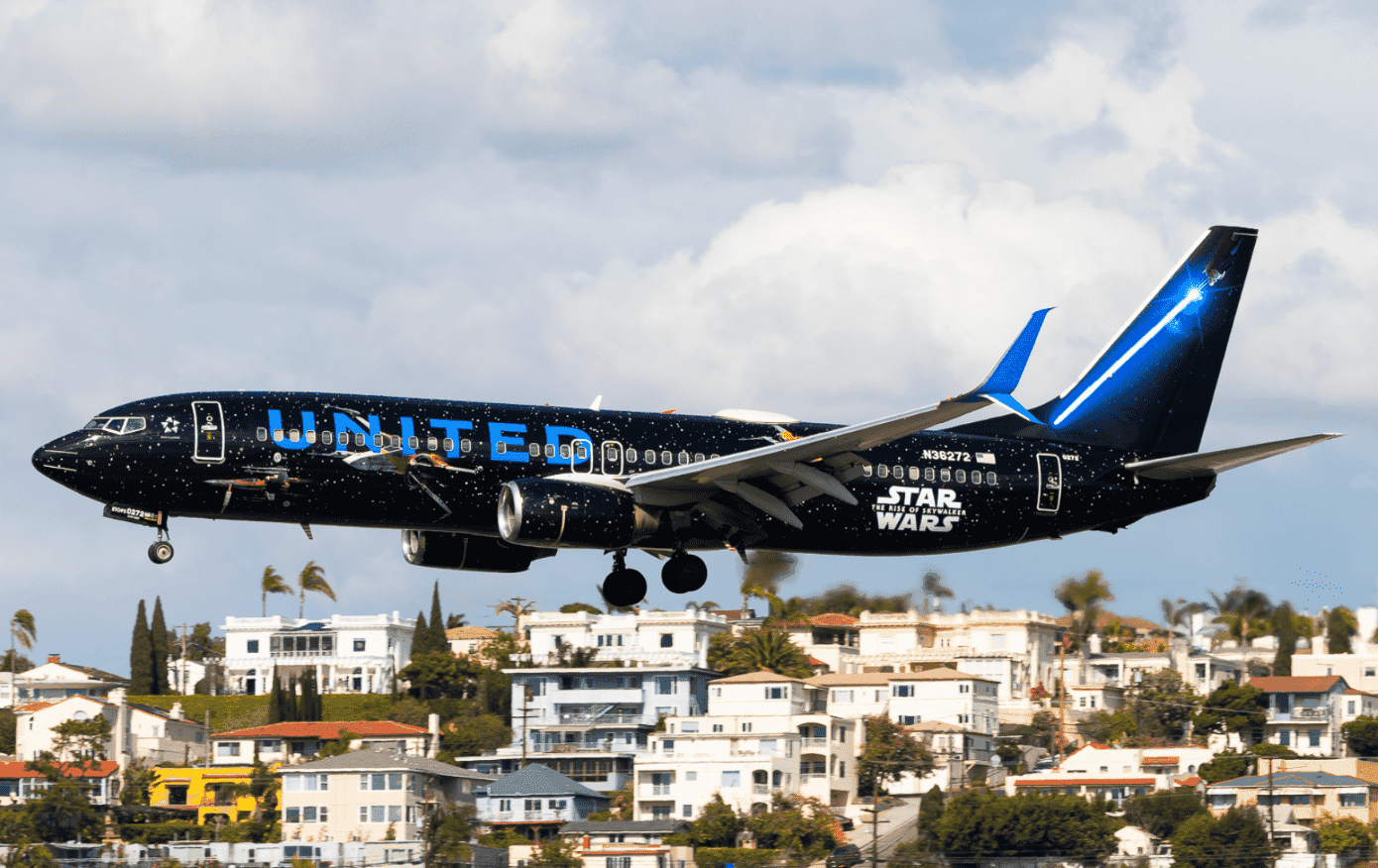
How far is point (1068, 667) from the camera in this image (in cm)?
18775

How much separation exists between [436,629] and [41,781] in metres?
62.8

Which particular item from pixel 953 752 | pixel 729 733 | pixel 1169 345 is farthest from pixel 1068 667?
pixel 1169 345

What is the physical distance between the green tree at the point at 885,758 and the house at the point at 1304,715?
121 ft

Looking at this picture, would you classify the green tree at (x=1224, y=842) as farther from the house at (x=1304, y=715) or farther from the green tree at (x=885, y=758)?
the house at (x=1304, y=715)

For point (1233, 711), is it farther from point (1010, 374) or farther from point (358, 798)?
point (1010, 374)

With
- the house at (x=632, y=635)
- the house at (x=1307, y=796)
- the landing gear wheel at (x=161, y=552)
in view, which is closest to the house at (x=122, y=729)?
the house at (x=632, y=635)

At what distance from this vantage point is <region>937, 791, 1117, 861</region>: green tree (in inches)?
4518

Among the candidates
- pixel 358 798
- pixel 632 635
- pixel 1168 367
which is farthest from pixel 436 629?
pixel 1168 367

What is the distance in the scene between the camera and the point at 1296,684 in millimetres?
164000

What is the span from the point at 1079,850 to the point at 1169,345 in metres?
62.8

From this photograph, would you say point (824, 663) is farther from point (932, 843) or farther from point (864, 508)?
point (864, 508)

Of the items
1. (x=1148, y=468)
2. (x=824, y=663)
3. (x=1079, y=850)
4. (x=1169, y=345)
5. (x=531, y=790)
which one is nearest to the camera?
(x=1148, y=468)

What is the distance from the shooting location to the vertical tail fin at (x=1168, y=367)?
57188 millimetres

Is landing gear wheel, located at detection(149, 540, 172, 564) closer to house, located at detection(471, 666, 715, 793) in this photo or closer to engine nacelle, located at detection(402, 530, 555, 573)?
engine nacelle, located at detection(402, 530, 555, 573)
